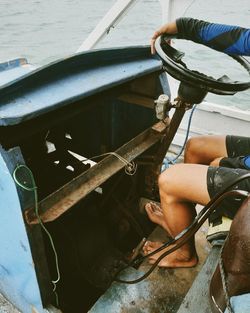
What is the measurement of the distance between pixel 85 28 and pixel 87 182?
7.55m

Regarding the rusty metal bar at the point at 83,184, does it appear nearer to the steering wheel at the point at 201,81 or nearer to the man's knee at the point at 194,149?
the man's knee at the point at 194,149

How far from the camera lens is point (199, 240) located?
213cm

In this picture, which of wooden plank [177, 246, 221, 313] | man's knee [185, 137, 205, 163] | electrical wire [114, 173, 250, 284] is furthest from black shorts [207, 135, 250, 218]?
man's knee [185, 137, 205, 163]

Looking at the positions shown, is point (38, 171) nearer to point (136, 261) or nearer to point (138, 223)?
point (138, 223)

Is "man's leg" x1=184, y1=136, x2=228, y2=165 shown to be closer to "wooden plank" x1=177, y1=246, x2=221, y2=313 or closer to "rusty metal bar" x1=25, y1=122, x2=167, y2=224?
"rusty metal bar" x1=25, y1=122, x2=167, y2=224

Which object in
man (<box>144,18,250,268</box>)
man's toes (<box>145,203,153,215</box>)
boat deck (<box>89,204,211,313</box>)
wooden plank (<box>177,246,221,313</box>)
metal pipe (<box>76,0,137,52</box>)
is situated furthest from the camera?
metal pipe (<box>76,0,137,52</box>)

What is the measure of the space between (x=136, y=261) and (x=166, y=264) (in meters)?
0.19

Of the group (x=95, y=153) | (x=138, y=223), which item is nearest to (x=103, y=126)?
(x=95, y=153)

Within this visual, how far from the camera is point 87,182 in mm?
1608

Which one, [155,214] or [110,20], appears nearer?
[155,214]

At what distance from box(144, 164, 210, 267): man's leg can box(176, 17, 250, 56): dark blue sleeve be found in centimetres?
79

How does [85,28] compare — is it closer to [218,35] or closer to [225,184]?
[218,35]

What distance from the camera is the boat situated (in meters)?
1.36

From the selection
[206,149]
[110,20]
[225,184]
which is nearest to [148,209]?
[206,149]
